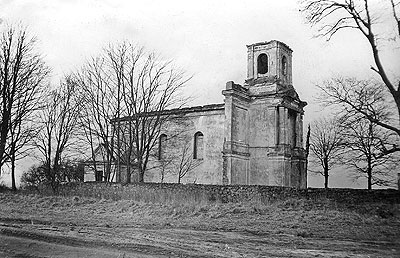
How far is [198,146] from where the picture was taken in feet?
134

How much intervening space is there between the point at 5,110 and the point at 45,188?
5895 millimetres

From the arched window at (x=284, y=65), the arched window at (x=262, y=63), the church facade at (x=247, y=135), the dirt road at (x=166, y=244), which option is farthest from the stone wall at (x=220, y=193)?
the arched window at (x=284, y=65)

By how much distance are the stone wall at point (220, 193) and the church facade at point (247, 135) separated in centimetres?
1121

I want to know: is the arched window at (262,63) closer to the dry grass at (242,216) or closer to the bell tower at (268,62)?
the bell tower at (268,62)

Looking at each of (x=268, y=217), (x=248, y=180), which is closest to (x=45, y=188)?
(x=248, y=180)

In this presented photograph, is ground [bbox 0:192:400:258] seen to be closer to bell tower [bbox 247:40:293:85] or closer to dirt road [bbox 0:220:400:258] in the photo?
dirt road [bbox 0:220:400:258]

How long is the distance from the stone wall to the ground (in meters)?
0.52

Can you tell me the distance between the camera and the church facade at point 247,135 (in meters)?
38.4

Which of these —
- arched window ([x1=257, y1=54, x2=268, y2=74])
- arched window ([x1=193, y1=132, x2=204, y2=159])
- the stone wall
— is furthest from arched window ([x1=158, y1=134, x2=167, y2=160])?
the stone wall

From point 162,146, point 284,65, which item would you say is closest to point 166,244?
point 162,146

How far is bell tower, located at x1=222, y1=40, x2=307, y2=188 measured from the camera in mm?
38188

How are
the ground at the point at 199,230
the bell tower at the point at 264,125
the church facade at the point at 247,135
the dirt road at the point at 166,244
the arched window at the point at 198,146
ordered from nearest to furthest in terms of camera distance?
1. the dirt road at the point at 166,244
2. the ground at the point at 199,230
3. the bell tower at the point at 264,125
4. the church facade at the point at 247,135
5. the arched window at the point at 198,146

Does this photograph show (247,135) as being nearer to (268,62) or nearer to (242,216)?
(268,62)

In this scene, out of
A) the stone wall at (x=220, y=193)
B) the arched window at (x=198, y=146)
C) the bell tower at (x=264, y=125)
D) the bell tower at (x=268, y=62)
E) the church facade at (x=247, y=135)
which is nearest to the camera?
the stone wall at (x=220, y=193)
